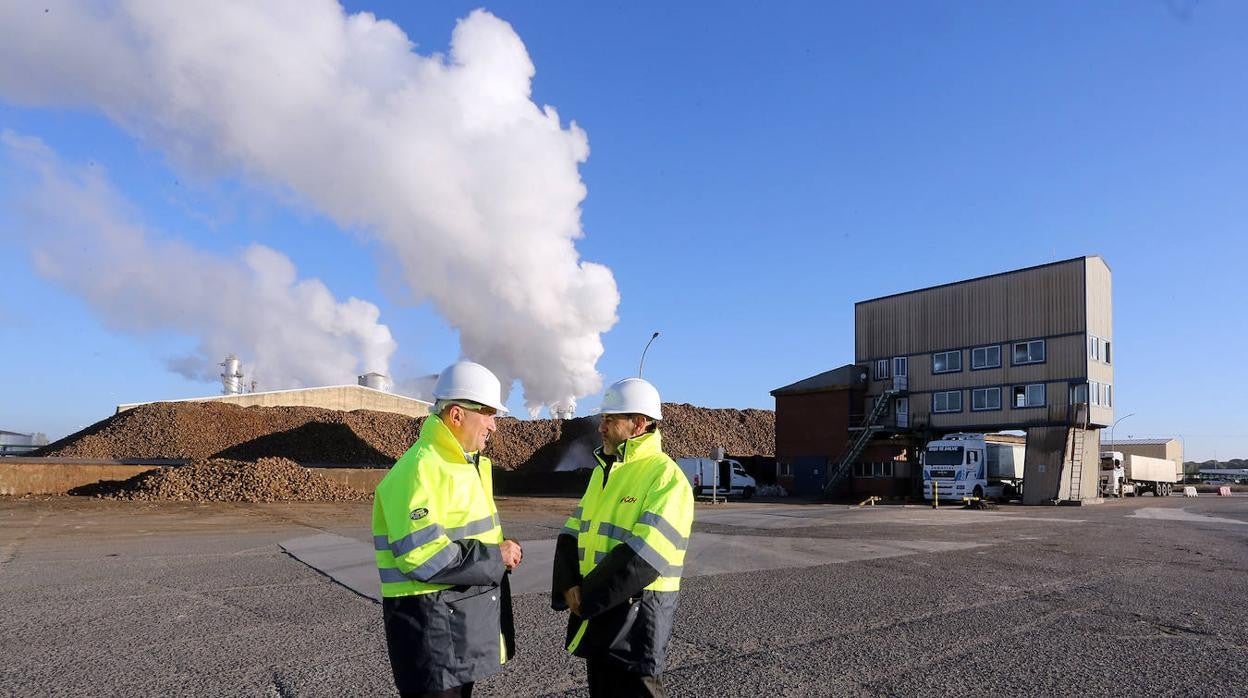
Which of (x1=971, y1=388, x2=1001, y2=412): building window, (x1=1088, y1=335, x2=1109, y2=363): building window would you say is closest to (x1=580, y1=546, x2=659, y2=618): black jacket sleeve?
(x1=1088, y1=335, x2=1109, y2=363): building window

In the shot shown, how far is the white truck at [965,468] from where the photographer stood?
35688 millimetres

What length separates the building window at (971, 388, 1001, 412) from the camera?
3972 cm

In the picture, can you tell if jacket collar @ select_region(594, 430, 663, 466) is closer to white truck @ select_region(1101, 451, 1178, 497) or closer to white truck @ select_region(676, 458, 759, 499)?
white truck @ select_region(676, 458, 759, 499)

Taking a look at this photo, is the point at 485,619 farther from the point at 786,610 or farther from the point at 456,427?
the point at 786,610

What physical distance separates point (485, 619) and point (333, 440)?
170 ft

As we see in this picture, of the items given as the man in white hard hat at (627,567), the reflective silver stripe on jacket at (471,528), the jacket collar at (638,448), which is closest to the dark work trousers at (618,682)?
the man in white hard hat at (627,567)

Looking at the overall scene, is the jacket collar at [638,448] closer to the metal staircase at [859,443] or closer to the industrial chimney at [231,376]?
the metal staircase at [859,443]

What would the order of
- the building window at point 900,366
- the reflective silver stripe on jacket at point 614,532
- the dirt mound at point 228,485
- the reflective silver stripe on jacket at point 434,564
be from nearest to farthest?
the reflective silver stripe on jacket at point 434,564
the reflective silver stripe on jacket at point 614,532
the dirt mound at point 228,485
the building window at point 900,366

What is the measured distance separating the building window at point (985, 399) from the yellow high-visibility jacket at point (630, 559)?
40064mm

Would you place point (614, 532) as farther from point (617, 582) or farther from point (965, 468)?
point (965, 468)

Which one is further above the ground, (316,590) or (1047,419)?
(1047,419)

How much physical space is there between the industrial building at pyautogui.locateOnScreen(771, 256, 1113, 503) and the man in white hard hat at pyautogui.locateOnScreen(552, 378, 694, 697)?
37221mm

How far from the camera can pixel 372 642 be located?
23.7 feet

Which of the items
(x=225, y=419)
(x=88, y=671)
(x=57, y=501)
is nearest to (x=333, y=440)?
(x=225, y=419)
